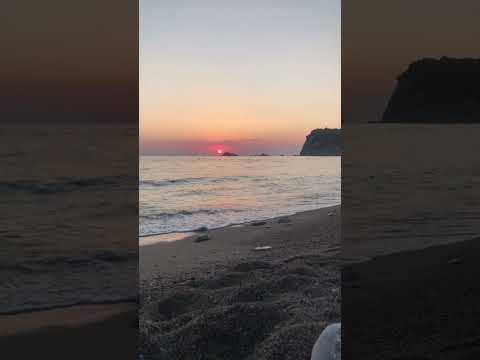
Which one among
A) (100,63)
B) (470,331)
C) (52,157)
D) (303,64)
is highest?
(303,64)

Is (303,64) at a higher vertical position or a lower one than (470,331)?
higher

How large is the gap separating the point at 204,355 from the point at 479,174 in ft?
7.74

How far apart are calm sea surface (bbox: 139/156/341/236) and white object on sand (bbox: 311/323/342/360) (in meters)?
3.72

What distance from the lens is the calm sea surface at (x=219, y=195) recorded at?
20.9 ft

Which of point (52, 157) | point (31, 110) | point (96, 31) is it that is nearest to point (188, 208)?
point (52, 157)

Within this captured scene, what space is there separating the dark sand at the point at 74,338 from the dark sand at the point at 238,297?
1.19 feet

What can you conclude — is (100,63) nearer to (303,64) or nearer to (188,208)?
(188,208)

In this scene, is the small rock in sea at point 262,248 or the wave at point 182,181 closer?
the small rock in sea at point 262,248

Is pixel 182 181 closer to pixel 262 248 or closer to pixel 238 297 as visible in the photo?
pixel 262 248

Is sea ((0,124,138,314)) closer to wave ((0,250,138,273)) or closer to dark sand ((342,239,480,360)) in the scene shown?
wave ((0,250,138,273))

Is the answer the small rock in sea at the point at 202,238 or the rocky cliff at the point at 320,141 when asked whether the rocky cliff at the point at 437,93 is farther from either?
the rocky cliff at the point at 320,141

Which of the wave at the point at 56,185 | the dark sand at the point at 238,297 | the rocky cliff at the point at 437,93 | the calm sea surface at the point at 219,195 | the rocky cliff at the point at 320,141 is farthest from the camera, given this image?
the rocky cliff at the point at 320,141

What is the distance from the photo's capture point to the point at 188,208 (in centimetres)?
709

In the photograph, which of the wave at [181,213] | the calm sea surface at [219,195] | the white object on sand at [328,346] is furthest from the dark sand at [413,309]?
the wave at [181,213]
